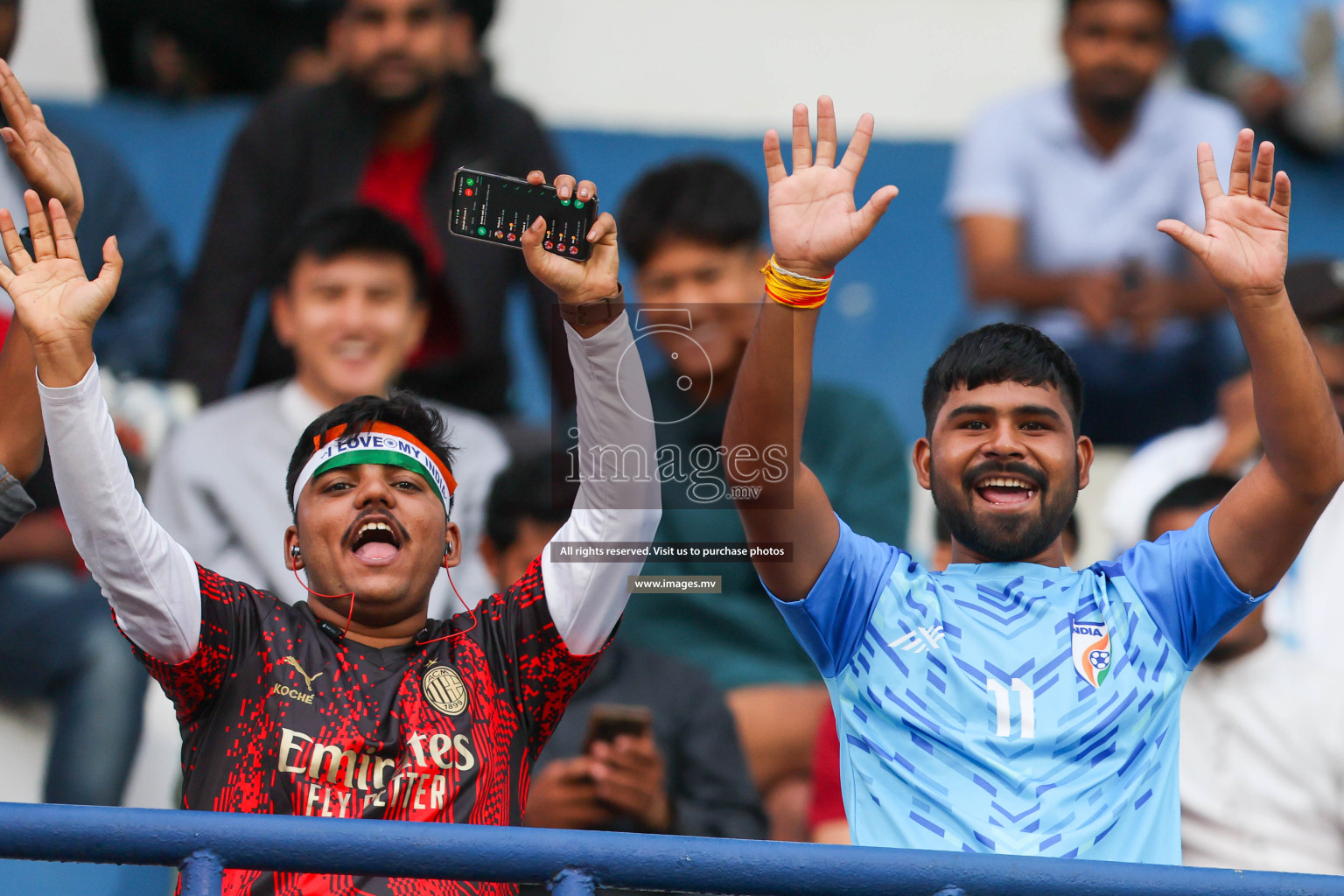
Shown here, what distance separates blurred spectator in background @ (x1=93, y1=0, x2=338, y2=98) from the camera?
5527mm

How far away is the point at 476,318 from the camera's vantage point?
478 cm

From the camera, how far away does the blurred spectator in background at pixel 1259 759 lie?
3.65m

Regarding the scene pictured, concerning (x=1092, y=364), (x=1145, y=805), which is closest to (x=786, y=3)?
(x=1092, y=364)

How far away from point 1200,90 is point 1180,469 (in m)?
A: 1.72

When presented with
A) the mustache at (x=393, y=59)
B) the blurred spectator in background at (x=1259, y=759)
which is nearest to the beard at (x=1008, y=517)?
the blurred spectator in background at (x=1259, y=759)

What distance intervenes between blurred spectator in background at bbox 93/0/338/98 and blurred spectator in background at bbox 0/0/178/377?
2.25 feet

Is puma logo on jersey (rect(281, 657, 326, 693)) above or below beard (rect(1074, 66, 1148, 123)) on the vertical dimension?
below

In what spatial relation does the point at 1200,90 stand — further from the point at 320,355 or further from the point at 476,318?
the point at 320,355

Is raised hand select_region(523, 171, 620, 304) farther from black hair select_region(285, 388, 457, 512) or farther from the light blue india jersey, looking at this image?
the light blue india jersey

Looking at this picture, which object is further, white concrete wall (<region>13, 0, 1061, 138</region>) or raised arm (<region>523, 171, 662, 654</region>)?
white concrete wall (<region>13, 0, 1061, 138</region>)

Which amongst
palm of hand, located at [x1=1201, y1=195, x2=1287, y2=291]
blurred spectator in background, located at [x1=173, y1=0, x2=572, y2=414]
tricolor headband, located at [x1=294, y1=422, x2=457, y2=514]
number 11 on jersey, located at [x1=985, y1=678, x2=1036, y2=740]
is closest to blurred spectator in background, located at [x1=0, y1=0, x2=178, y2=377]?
blurred spectator in background, located at [x1=173, y1=0, x2=572, y2=414]

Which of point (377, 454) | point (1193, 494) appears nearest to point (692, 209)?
point (1193, 494)

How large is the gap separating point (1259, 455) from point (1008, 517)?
2148mm

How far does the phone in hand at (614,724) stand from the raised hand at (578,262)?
1117 millimetres
